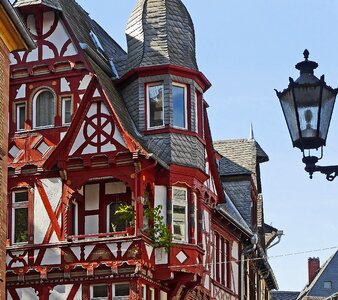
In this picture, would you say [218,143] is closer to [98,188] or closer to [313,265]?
[98,188]

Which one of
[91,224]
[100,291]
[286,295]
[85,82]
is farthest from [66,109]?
[286,295]

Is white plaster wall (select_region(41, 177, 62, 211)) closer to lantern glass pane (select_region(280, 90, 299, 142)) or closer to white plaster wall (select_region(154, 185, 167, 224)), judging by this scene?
white plaster wall (select_region(154, 185, 167, 224))

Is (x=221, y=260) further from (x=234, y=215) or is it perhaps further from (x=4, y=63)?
(x=4, y=63)

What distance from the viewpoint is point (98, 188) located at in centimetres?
3341

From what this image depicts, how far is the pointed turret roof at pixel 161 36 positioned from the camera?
34.8 meters

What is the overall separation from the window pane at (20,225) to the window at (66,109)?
10.3 ft

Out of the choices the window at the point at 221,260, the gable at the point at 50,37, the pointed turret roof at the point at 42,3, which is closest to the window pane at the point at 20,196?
the gable at the point at 50,37

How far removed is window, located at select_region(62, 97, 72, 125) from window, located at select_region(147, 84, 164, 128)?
2.57 meters

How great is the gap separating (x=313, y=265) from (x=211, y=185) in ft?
234

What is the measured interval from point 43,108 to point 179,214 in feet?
18.4

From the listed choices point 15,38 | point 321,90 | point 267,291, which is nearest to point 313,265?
point 267,291

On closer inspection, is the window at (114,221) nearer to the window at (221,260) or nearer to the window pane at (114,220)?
the window pane at (114,220)

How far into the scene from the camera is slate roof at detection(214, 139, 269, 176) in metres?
48.2

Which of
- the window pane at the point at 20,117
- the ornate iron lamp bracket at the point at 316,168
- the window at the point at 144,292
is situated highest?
the window pane at the point at 20,117
